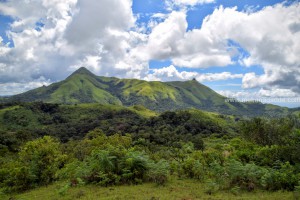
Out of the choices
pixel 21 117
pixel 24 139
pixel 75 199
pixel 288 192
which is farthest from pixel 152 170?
pixel 21 117

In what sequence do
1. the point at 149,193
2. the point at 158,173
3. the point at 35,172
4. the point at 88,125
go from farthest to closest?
the point at 88,125 < the point at 35,172 < the point at 158,173 < the point at 149,193

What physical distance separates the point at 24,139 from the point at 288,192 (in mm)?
99651

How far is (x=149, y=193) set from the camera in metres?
15.9

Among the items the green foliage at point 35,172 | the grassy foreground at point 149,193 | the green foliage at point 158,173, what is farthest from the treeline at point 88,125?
the grassy foreground at point 149,193

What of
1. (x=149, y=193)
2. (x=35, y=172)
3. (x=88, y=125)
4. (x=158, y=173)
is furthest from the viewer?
(x=88, y=125)

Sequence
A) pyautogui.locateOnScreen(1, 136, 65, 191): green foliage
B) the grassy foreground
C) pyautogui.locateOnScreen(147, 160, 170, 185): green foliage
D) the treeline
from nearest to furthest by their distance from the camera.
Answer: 1. the grassy foreground
2. pyautogui.locateOnScreen(147, 160, 170, 185): green foliage
3. pyautogui.locateOnScreen(1, 136, 65, 191): green foliage
4. the treeline

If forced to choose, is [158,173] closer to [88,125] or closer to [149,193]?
[149,193]

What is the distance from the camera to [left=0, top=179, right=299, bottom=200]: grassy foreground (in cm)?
1466

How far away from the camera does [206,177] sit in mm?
19953

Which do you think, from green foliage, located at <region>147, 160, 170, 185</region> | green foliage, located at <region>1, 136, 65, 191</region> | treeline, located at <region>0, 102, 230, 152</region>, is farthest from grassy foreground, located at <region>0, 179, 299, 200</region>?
treeline, located at <region>0, 102, 230, 152</region>

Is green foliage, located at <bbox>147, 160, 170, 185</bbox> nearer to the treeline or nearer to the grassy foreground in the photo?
the grassy foreground

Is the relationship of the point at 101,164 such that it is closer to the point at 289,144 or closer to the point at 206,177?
the point at 206,177

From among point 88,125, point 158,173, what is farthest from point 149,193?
point 88,125

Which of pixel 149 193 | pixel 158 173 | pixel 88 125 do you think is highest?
pixel 158 173
